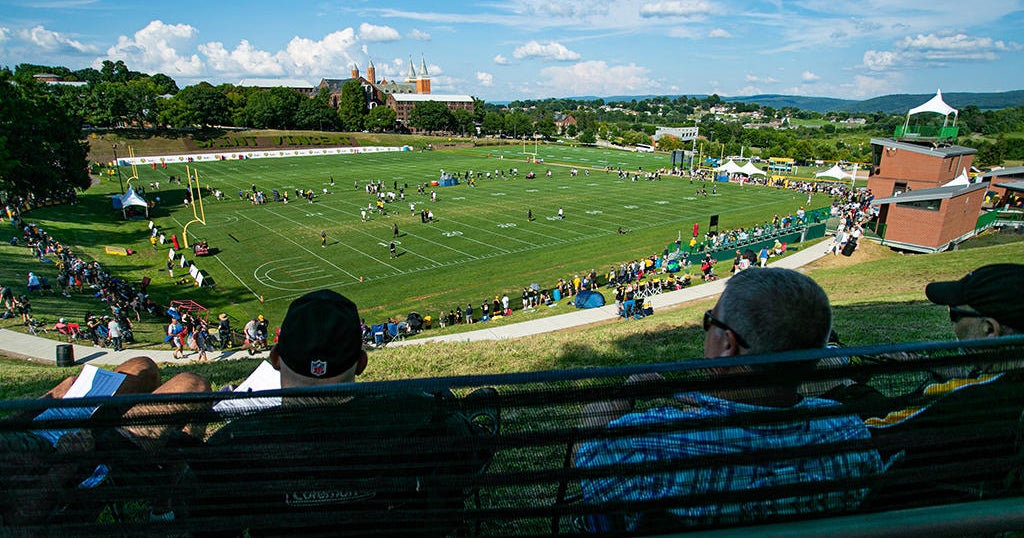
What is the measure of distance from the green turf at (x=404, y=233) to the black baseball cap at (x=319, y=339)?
20.2 m

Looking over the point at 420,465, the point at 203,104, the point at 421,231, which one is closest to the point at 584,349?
the point at 420,465

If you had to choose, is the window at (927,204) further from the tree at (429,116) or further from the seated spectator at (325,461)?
the tree at (429,116)

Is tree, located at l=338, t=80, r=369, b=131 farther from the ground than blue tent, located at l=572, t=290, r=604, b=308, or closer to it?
farther from the ground

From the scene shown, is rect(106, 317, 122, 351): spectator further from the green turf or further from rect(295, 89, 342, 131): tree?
rect(295, 89, 342, 131): tree

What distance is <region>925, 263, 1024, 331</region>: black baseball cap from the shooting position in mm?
2832

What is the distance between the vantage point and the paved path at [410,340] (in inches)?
668

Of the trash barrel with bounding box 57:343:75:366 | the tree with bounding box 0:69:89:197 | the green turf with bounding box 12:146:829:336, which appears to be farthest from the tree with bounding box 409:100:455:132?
the trash barrel with bounding box 57:343:75:366

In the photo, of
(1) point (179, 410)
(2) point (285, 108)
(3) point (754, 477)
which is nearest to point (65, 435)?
(1) point (179, 410)

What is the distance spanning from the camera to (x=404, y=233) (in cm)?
3850

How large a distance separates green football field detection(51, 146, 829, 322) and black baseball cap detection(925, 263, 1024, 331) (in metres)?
19.7

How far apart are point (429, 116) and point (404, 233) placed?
353ft

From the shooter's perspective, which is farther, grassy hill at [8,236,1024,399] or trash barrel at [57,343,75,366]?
trash barrel at [57,343,75,366]

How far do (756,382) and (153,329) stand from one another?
2512cm

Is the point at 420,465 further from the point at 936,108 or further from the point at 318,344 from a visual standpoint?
the point at 936,108
